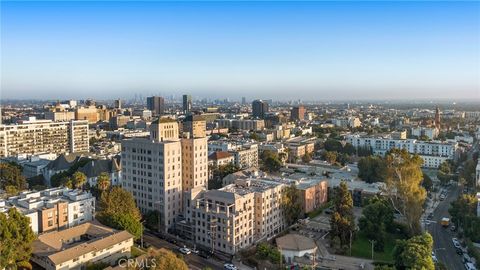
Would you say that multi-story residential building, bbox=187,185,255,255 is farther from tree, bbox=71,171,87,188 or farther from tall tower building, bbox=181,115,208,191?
tree, bbox=71,171,87,188

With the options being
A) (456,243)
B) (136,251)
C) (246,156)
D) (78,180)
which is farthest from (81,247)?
(246,156)

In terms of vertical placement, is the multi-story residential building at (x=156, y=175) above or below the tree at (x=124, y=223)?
above

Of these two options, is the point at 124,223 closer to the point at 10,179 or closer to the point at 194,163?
the point at 194,163

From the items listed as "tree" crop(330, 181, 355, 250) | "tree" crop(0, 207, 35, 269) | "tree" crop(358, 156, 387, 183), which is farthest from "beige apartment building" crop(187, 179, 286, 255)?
"tree" crop(358, 156, 387, 183)

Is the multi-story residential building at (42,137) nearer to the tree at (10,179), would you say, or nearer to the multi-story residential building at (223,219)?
the tree at (10,179)

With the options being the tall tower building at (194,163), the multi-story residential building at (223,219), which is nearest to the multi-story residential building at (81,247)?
the multi-story residential building at (223,219)

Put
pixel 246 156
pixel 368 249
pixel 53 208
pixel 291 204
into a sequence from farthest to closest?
pixel 246 156 → pixel 291 204 → pixel 368 249 → pixel 53 208
